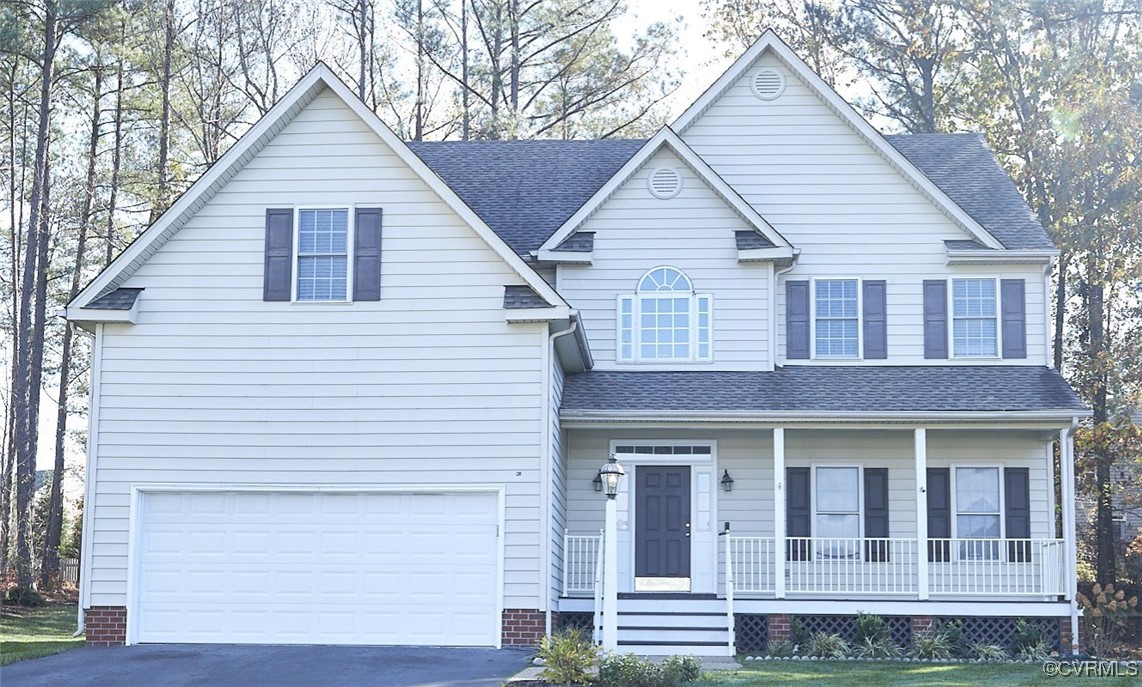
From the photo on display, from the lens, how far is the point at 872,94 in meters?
35.0

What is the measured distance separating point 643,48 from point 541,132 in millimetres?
3474

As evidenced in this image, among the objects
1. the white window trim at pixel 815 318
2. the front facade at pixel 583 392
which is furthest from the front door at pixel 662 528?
the white window trim at pixel 815 318

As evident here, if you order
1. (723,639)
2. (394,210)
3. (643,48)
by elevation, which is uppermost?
(643,48)

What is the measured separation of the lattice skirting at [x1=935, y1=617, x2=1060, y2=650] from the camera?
20234mm

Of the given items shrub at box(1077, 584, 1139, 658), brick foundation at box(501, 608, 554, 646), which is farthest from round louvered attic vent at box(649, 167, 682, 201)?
shrub at box(1077, 584, 1139, 658)

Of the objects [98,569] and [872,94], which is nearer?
[98,569]

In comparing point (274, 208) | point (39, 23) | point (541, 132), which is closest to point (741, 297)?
point (274, 208)

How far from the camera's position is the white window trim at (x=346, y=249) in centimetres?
1903

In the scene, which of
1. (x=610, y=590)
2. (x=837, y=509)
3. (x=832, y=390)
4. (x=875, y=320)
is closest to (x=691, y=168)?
(x=875, y=320)

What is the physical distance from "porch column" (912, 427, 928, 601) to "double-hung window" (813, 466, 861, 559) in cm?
112

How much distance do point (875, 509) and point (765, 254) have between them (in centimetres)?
414

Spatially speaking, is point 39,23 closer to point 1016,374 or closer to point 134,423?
point 134,423

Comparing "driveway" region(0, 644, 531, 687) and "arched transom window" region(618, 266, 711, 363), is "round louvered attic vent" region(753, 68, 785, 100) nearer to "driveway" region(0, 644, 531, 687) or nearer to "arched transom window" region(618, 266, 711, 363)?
"arched transom window" region(618, 266, 711, 363)

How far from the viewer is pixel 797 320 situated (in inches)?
888
